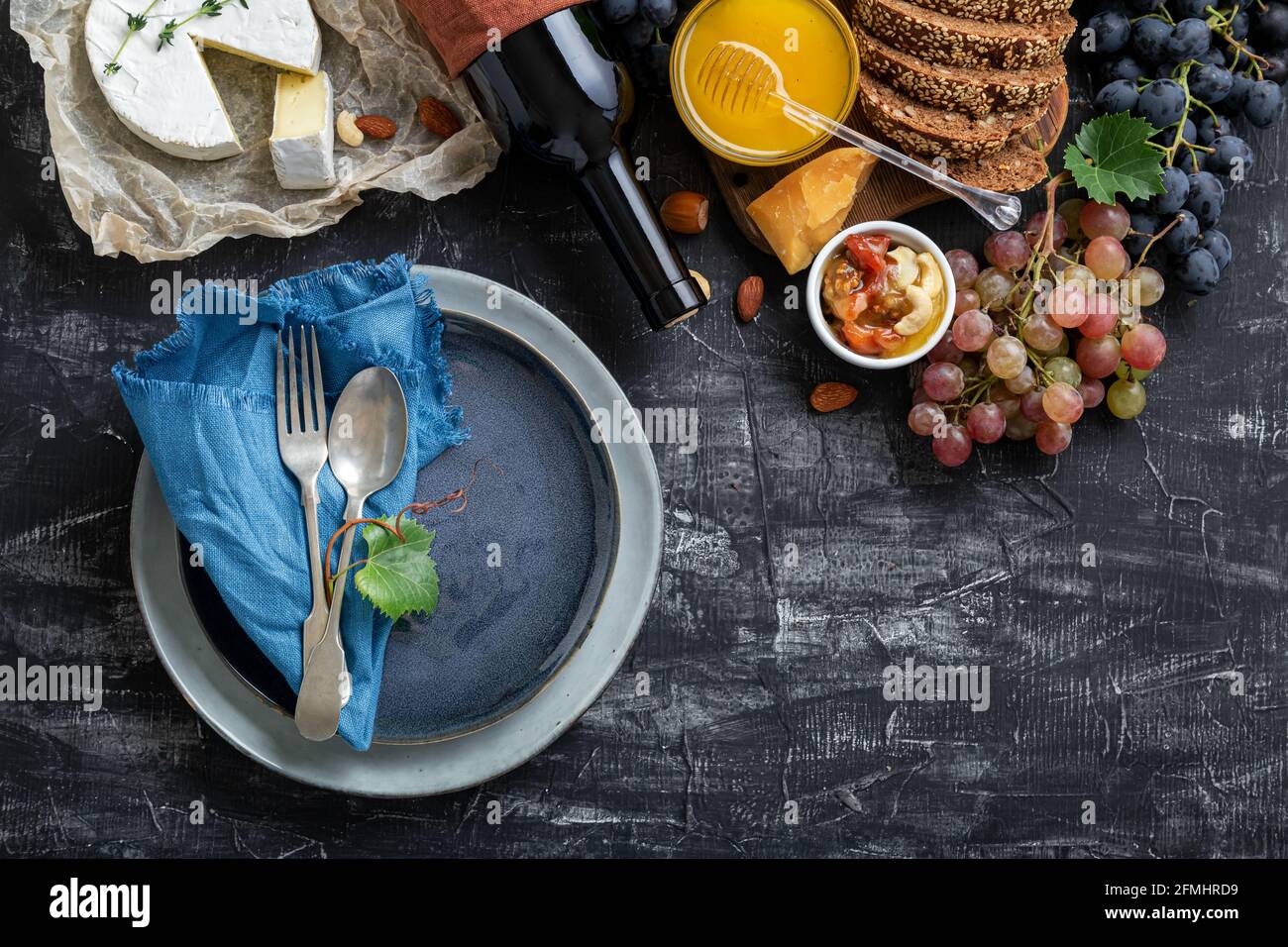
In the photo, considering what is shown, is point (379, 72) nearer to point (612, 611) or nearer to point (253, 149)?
point (253, 149)

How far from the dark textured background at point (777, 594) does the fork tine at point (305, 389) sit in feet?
0.61

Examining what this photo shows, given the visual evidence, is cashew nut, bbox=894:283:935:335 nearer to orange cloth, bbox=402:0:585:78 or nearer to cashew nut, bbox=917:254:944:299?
cashew nut, bbox=917:254:944:299

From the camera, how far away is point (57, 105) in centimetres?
105

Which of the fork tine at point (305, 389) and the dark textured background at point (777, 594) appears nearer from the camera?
the fork tine at point (305, 389)

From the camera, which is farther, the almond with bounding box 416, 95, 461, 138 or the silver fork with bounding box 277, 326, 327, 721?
the almond with bounding box 416, 95, 461, 138

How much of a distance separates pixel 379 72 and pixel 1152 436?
0.98 metres

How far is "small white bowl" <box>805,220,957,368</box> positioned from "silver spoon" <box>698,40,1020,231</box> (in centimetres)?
6

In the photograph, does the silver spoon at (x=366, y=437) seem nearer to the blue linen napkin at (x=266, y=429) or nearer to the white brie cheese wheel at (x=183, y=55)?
the blue linen napkin at (x=266, y=429)

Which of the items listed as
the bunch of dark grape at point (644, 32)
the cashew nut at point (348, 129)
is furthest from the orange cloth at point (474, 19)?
the cashew nut at point (348, 129)

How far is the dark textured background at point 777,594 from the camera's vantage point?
1077mm

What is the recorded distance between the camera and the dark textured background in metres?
1.08

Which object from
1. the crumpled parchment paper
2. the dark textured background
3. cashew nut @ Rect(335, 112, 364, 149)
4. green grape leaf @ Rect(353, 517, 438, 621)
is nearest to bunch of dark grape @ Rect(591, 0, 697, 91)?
the dark textured background

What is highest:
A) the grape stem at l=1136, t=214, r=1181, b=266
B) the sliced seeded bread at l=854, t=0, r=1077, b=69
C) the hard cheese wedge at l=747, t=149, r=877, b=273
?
the sliced seeded bread at l=854, t=0, r=1077, b=69
